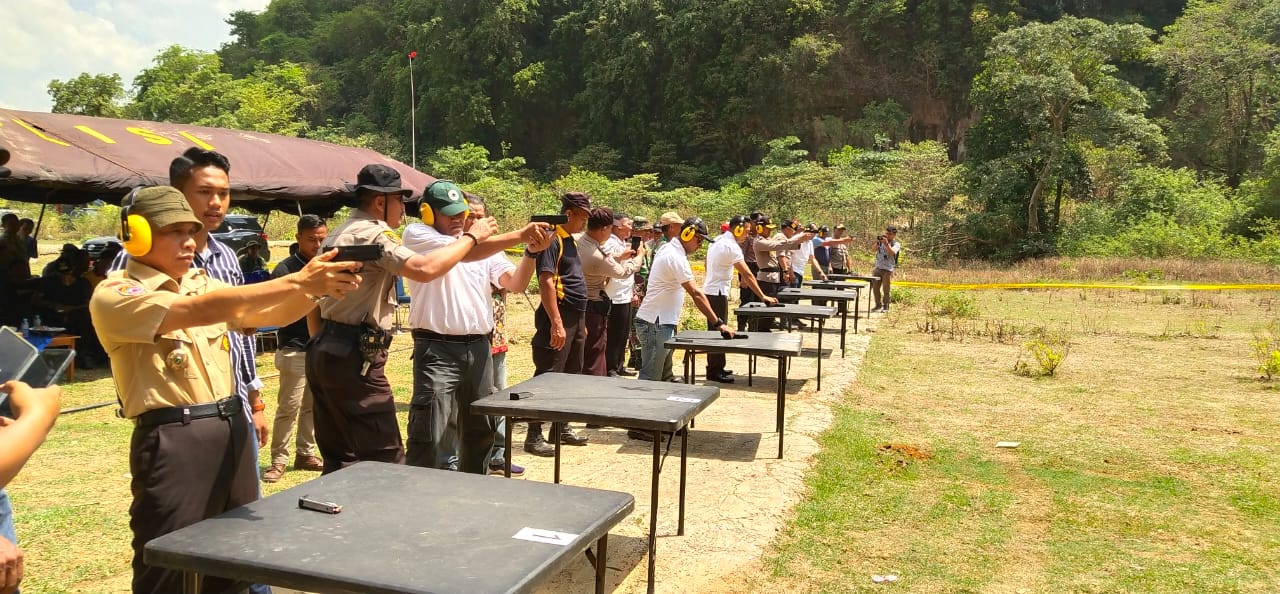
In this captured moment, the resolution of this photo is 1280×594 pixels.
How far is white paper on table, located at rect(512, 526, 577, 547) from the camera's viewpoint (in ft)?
7.31

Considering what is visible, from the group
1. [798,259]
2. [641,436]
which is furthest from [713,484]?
[798,259]

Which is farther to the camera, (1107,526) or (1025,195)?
(1025,195)

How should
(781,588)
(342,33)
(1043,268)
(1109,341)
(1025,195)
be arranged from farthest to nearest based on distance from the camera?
(342,33), (1025,195), (1043,268), (1109,341), (781,588)

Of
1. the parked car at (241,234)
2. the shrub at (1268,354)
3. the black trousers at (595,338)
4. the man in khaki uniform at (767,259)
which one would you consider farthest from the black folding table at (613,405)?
the parked car at (241,234)

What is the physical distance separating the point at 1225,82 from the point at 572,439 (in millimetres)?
36379

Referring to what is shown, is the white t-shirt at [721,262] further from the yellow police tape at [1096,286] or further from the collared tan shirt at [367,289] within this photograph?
the yellow police tape at [1096,286]

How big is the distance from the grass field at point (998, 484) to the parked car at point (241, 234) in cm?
983

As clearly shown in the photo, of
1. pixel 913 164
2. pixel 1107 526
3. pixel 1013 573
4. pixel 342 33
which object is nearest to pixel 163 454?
pixel 1013 573

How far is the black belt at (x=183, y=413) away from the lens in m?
2.54

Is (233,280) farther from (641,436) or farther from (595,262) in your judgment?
(641,436)

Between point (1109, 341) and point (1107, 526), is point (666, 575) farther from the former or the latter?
point (1109, 341)

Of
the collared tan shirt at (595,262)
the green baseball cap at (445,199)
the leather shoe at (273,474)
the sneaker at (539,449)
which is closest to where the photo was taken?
the green baseball cap at (445,199)

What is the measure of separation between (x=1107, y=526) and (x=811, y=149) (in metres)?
42.9

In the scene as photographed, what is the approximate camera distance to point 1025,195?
2981 centimetres
